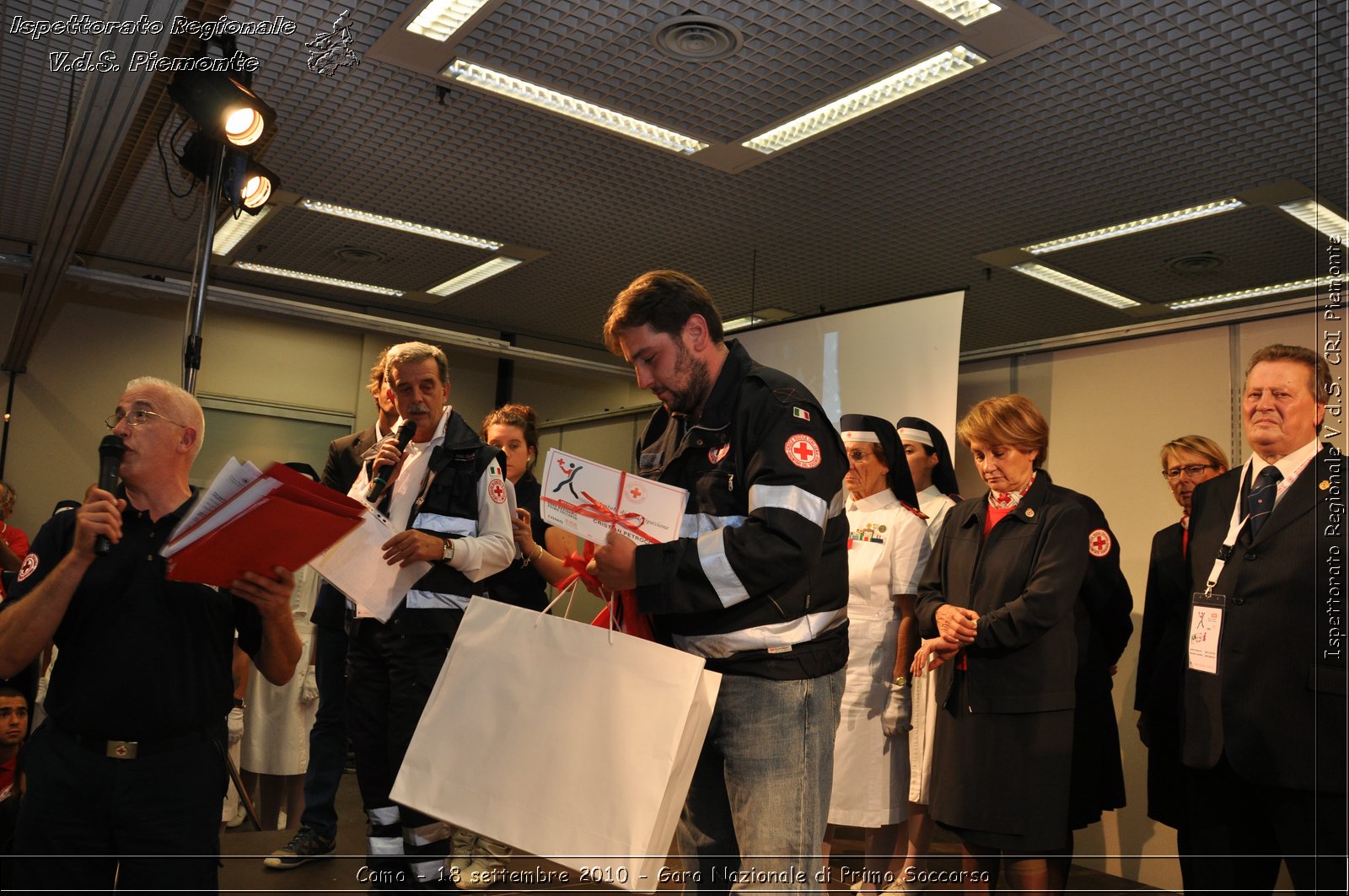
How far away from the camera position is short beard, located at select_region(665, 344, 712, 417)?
2055 mm

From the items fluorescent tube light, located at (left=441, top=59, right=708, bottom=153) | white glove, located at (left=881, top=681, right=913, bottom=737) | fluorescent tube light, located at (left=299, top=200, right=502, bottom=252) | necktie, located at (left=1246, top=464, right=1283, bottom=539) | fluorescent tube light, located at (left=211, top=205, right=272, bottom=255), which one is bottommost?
white glove, located at (left=881, top=681, right=913, bottom=737)

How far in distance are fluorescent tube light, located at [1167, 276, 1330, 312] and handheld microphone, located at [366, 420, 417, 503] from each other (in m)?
6.05

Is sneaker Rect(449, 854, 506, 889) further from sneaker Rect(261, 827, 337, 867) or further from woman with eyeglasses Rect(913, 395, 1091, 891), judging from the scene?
woman with eyeglasses Rect(913, 395, 1091, 891)

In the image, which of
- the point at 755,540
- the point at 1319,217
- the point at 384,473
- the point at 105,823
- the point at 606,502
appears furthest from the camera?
the point at 1319,217

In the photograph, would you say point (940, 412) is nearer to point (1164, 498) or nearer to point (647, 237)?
point (1164, 498)

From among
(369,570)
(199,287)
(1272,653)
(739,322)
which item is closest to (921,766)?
(1272,653)

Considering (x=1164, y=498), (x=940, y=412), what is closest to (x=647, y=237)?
(x=940, y=412)

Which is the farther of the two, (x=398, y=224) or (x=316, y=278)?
(x=316, y=278)

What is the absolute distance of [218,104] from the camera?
11.0ft

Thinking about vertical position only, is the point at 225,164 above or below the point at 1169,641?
above

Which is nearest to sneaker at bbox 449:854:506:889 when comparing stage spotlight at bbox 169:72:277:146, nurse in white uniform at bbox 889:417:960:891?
nurse in white uniform at bbox 889:417:960:891

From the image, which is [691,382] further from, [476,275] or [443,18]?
[476,275]

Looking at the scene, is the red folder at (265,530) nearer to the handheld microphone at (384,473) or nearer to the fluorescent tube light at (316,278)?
the handheld microphone at (384,473)

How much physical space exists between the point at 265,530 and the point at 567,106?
3228 millimetres
